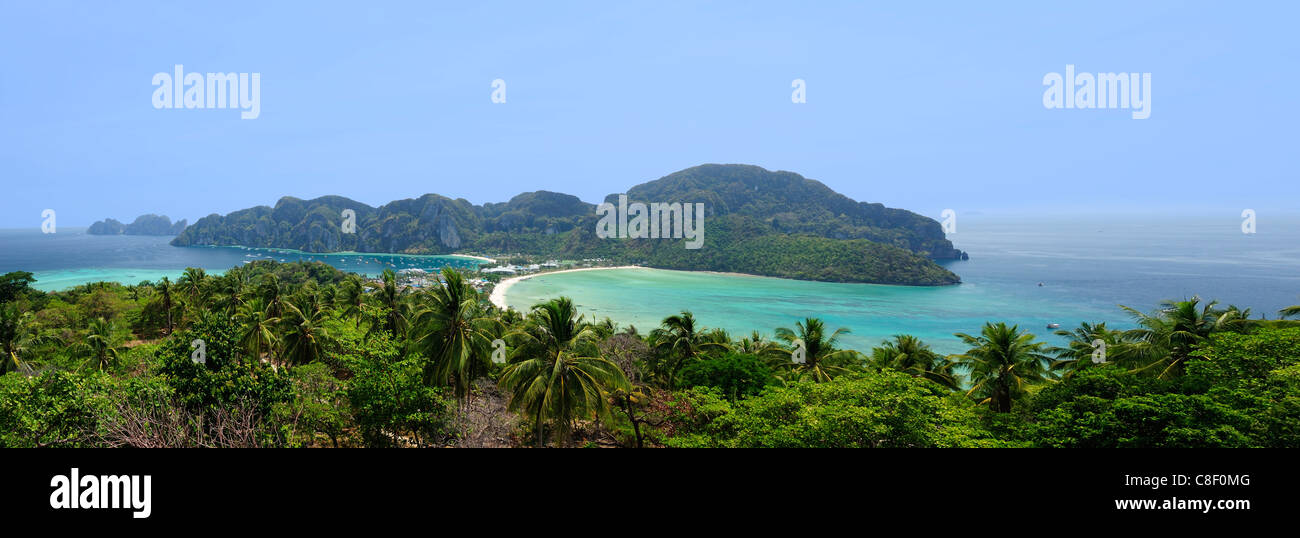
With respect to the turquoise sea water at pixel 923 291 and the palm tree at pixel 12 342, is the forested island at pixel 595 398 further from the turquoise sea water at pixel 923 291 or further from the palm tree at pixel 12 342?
the turquoise sea water at pixel 923 291

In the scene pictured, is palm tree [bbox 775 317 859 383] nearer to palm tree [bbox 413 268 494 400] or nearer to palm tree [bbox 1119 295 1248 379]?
palm tree [bbox 1119 295 1248 379]

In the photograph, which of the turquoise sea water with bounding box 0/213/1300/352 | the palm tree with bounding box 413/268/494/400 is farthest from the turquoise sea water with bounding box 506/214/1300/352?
the palm tree with bounding box 413/268/494/400

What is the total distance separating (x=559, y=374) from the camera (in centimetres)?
1179

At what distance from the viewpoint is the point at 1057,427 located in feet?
32.6

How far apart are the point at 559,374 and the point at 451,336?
423cm

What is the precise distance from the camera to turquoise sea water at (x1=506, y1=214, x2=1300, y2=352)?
67688 millimetres

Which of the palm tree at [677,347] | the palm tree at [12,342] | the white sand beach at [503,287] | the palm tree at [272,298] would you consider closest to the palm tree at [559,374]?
the palm tree at [677,347]

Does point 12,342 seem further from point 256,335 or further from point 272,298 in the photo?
point 272,298

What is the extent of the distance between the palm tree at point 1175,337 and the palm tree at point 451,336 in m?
19.6

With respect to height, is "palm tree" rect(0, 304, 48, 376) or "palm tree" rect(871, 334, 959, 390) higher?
"palm tree" rect(0, 304, 48, 376)

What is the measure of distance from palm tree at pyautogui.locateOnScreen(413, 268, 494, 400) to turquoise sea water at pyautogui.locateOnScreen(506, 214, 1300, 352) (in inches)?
1856

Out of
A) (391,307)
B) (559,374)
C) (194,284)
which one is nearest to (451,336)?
(559,374)

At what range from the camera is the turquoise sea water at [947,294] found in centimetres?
6769
